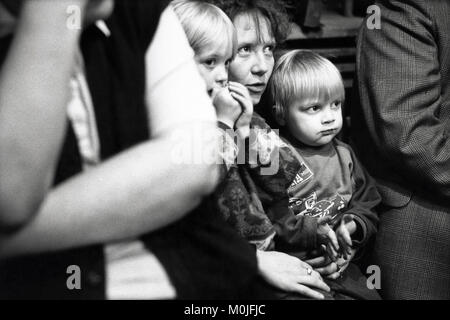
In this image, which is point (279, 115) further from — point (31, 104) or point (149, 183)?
point (31, 104)

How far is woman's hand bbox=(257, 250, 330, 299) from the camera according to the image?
6.25 ft

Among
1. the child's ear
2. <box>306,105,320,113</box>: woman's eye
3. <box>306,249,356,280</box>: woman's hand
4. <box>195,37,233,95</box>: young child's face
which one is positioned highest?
<box>195,37,233,95</box>: young child's face

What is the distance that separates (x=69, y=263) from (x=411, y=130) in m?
1.35

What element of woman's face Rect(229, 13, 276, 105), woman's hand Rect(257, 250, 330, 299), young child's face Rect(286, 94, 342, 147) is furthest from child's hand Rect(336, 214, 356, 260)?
woman's face Rect(229, 13, 276, 105)

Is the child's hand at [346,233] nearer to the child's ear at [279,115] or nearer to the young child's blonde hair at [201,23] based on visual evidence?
the child's ear at [279,115]

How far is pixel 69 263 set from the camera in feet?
4.25

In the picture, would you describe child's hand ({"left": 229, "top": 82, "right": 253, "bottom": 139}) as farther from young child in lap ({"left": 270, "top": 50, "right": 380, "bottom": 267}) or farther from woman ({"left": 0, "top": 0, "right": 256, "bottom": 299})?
woman ({"left": 0, "top": 0, "right": 256, "bottom": 299})

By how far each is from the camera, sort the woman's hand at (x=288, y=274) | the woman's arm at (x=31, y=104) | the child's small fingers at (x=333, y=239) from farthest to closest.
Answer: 1. the child's small fingers at (x=333, y=239)
2. the woman's hand at (x=288, y=274)
3. the woman's arm at (x=31, y=104)

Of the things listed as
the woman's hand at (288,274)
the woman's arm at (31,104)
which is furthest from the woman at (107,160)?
the woman's hand at (288,274)

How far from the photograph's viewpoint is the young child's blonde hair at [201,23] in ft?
6.50

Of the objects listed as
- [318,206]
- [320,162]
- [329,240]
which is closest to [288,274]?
[329,240]

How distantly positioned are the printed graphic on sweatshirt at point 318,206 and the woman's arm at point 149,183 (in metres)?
0.90

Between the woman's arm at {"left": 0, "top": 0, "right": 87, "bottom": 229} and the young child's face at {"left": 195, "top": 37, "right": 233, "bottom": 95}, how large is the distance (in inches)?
34.4
